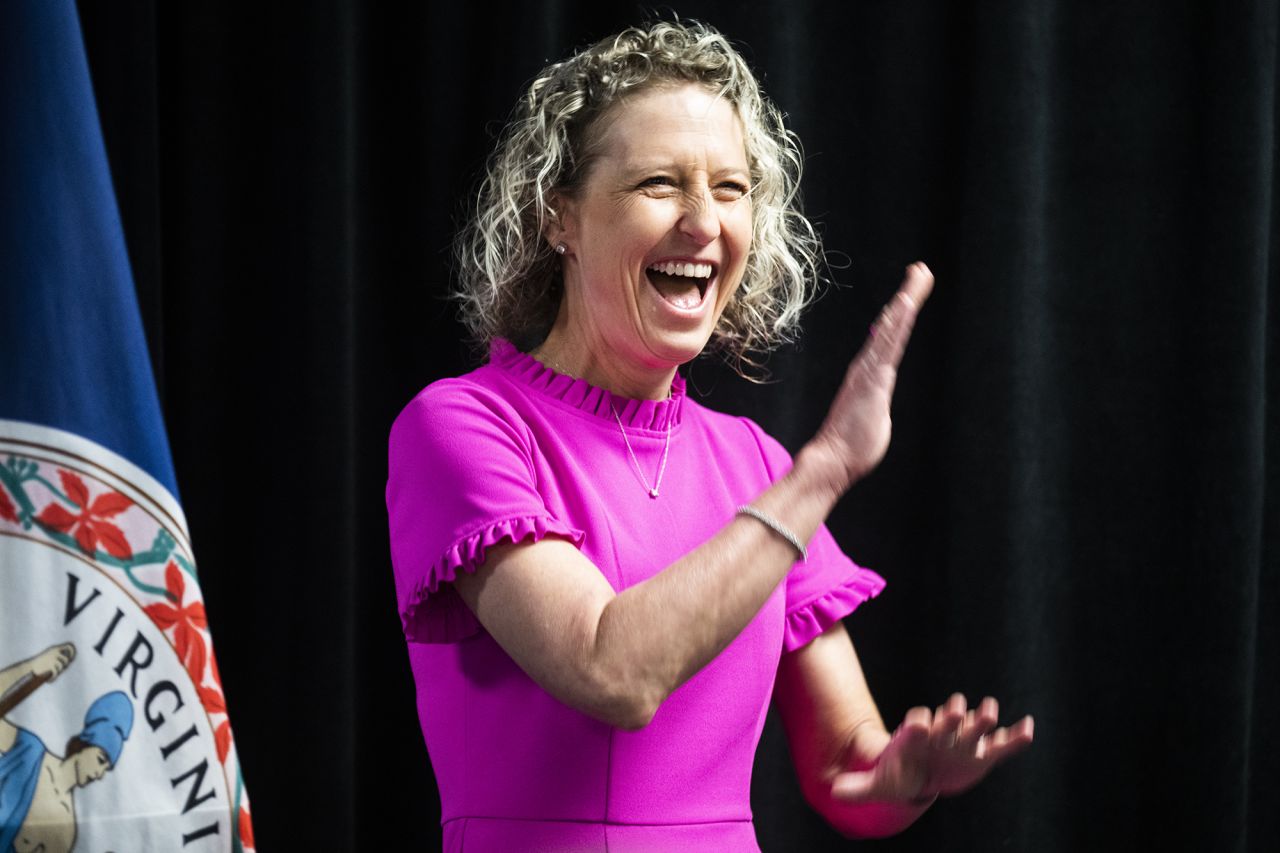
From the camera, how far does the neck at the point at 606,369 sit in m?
1.55

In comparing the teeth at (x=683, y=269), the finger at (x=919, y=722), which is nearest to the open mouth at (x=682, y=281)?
the teeth at (x=683, y=269)

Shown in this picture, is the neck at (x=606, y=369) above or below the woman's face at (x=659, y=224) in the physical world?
below

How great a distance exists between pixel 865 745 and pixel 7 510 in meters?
0.95

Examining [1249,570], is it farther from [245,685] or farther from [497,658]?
[245,685]

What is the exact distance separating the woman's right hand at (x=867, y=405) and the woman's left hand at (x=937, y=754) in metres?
0.25

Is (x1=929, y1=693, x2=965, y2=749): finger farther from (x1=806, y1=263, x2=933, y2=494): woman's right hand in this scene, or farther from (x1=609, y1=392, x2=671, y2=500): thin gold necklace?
(x1=609, y1=392, x2=671, y2=500): thin gold necklace

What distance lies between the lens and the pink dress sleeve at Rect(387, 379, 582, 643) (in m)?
1.31

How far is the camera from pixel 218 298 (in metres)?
2.04

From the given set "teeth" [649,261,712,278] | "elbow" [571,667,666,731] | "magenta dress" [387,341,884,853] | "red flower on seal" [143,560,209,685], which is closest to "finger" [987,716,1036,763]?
"magenta dress" [387,341,884,853]

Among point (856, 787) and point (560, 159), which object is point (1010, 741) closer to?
point (856, 787)

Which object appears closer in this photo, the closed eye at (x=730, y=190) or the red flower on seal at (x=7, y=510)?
the red flower on seal at (x=7, y=510)

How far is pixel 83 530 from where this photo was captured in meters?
1.42

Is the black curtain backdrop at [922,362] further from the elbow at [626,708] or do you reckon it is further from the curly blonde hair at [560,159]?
the elbow at [626,708]

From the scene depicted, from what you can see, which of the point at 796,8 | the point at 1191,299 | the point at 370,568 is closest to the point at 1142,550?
the point at 1191,299
